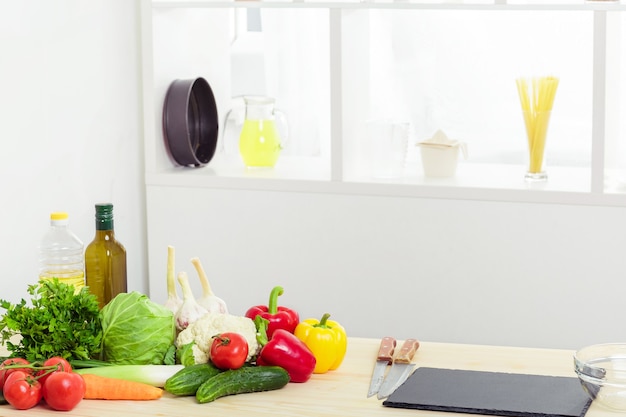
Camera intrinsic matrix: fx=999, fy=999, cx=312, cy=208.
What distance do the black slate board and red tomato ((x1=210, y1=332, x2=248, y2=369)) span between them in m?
0.27

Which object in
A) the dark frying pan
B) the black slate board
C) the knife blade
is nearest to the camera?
the black slate board

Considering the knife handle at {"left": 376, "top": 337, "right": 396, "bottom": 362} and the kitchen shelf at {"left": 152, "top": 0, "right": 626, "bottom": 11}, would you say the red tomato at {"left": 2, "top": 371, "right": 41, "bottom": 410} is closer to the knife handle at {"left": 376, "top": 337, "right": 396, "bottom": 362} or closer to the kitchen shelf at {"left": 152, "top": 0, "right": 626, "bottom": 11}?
the knife handle at {"left": 376, "top": 337, "right": 396, "bottom": 362}

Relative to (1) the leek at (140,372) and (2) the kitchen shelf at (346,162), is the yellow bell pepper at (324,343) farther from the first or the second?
(2) the kitchen shelf at (346,162)

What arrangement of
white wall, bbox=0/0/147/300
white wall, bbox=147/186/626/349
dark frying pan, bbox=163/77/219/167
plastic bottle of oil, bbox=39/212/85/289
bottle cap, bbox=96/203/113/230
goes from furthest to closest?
dark frying pan, bbox=163/77/219/167, white wall, bbox=147/186/626/349, white wall, bbox=0/0/147/300, plastic bottle of oil, bbox=39/212/85/289, bottle cap, bbox=96/203/113/230

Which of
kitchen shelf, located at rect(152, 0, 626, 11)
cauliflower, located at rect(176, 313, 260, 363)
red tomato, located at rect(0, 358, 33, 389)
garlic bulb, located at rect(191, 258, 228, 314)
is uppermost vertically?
kitchen shelf, located at rect(152, 0, 626, 11)

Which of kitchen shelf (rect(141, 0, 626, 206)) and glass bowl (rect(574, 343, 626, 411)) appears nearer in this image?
glass bowl (rect(574, 343, 626, 411))

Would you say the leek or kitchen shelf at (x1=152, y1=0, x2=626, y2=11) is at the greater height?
kitchen shelf at (x1=152, y1=0, x2=626, y2=11)

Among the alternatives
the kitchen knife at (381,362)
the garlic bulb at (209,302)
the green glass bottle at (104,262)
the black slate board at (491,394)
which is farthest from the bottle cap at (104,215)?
the black slate board at (491,394)

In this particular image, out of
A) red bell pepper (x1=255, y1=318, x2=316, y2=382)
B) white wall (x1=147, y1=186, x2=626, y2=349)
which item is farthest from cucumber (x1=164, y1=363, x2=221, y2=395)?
white wall (x1=147, y1=186, x2=626, y2=349)

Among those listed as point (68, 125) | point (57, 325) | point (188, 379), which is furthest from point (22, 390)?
point (68, 125)

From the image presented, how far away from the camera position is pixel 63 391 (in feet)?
5.51

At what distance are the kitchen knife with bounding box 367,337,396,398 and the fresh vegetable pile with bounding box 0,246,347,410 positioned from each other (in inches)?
2.9

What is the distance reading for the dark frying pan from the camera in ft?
10.0

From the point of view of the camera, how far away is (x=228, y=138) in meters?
3.28
